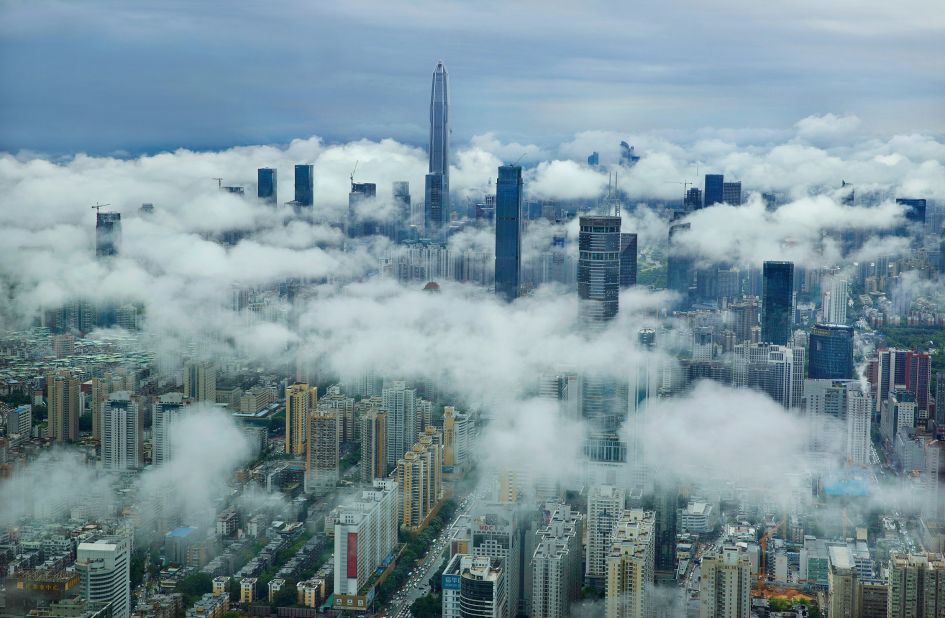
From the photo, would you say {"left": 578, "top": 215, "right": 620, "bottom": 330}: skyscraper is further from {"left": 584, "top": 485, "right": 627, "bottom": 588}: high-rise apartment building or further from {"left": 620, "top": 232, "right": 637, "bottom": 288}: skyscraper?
{"left": 584, "top": 485, "right": 627, "bottom": 588}: high-rise apartment building

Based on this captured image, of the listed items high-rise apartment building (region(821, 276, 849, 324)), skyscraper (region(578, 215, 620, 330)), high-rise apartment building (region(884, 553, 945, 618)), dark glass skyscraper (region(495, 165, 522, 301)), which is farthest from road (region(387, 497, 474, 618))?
high-rise apartment building (region(821, 276, 849, 324))

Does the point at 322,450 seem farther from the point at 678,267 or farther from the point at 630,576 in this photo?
the point at 678,267

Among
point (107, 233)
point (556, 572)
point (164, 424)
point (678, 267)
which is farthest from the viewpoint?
point (678, 267)

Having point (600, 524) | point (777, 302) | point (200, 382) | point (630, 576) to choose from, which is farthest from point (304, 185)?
point (630, 576)

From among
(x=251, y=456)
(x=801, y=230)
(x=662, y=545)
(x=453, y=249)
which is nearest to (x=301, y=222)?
(x=453, y=249)

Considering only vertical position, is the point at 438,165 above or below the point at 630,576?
above
